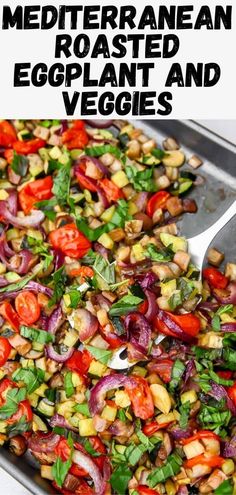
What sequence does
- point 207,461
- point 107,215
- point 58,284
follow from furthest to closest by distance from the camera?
point 107,215 < point 58,284 < point 207,461

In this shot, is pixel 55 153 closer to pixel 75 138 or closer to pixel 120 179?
pixel 75 138

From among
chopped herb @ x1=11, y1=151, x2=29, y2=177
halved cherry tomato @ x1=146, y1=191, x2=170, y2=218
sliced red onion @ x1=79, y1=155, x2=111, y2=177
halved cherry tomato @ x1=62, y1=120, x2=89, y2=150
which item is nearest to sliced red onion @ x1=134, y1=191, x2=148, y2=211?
halved cherry tomato @ x1=146, y1=191, x2=170, y2=218

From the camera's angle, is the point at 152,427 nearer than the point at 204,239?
Yes

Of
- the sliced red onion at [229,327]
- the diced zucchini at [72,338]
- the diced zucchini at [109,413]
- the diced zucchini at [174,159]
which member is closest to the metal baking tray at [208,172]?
the diced zucchini at [174,159]

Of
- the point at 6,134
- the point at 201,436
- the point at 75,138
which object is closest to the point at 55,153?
the point at 75,138

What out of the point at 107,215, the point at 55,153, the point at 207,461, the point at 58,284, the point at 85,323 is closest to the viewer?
the point at 207,461

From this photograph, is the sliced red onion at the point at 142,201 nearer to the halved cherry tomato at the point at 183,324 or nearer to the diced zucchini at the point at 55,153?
the diced zucchini at the point at 55,153
